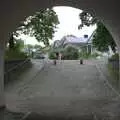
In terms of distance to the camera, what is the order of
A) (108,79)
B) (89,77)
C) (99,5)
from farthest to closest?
(89,77) → (108,79) → (99,5)

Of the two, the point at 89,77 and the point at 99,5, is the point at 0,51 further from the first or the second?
the point at 89,77

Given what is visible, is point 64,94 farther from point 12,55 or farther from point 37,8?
point 12,55

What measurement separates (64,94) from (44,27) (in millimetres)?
19993

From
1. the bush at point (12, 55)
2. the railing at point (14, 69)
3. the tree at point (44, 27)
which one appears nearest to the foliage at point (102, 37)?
the tree at point (44, 27)

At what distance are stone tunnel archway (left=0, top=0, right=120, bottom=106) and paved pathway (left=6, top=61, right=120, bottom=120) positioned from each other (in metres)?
2.86

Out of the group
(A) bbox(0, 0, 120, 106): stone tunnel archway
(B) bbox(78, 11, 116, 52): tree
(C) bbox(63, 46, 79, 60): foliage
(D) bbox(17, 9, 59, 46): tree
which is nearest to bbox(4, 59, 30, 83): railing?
(D) bbox(17, 9, 59, 46): tree

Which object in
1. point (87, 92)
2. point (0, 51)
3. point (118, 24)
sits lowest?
point (87, 92)

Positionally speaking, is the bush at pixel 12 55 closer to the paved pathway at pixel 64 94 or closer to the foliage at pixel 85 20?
the paved pathway at pixel 64 94

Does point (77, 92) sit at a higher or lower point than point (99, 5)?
lower

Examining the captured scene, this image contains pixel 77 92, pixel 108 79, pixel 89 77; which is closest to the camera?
pixel 77 92

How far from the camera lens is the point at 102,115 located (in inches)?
629

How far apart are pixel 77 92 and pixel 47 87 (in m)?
3.73

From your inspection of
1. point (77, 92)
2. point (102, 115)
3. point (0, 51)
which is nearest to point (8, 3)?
point (0, 51)

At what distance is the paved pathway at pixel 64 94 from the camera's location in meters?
18.2
